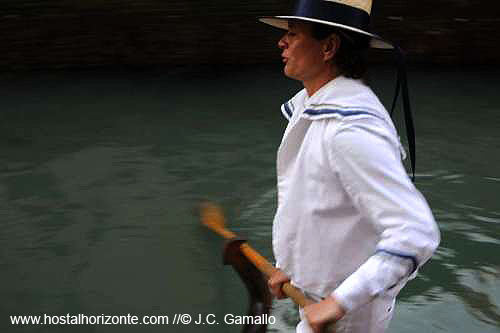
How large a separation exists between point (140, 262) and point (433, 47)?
13.7 ft

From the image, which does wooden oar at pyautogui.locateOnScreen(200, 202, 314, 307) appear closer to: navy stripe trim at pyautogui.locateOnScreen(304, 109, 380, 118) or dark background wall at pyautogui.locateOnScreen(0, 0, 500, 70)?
navy stripe trim at pyautogui.locateOnScreen(304, 109, 380, 118)

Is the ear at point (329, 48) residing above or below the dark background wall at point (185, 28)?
above

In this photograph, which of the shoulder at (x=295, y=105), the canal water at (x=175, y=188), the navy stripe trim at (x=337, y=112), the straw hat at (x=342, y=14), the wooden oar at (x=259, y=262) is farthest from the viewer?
the canal water at (x=175, y=188)

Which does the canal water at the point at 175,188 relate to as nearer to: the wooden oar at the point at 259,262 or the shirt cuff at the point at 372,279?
the wooden oar at the point at 259,262

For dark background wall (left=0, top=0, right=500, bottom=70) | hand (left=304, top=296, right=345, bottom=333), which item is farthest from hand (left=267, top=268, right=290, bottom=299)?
dark background wall (left=0, top=0, right=500, bottom=70)

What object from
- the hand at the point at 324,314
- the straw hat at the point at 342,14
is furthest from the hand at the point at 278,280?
the straw hat at the point at 342,14

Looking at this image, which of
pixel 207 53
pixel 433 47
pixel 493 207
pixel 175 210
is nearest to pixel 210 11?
pixel 207 53

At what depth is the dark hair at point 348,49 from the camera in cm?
206

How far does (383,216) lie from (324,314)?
25 cm

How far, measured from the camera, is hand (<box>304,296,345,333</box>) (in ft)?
5.90

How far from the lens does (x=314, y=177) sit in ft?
6.49

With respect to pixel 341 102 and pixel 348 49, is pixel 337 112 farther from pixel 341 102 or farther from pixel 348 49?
pixel 348 49

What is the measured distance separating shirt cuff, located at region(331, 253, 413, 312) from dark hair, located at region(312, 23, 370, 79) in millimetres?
511

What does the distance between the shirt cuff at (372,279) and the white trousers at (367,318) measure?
28 cm
